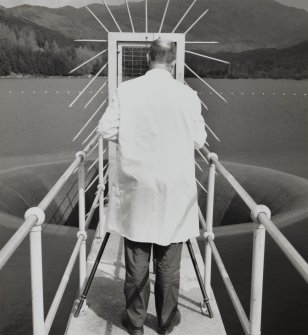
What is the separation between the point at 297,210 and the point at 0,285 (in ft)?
14.9

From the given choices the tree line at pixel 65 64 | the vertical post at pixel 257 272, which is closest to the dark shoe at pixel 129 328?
the vertical post at pixel 257 272

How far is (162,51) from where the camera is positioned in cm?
218

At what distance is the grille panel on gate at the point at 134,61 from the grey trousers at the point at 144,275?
8.91 feet

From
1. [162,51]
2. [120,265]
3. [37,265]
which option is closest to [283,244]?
[37,265]

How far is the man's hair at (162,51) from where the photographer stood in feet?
7.12

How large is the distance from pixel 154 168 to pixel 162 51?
0.53m

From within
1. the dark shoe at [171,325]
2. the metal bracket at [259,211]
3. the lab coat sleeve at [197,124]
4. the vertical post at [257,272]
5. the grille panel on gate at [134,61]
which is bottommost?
the dark shoe at [171,325]

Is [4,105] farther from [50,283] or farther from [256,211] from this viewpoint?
[256,211]

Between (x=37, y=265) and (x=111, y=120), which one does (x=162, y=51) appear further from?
(x=37, y=265)

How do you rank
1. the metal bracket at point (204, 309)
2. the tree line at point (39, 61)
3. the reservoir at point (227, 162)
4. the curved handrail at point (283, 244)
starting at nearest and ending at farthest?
the curved handrail at point (283, 244) < the metal bracket at point (204, 309) < the reservoir at point (227, 162) < the tree line at point (39, 61)

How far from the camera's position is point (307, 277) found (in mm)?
1335

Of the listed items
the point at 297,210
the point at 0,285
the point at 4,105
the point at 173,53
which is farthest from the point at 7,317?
the point at 4,105

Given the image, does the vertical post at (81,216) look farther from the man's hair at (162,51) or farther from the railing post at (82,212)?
the man's hair at (162,51)

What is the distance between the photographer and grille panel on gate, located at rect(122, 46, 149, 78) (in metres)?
4.73
